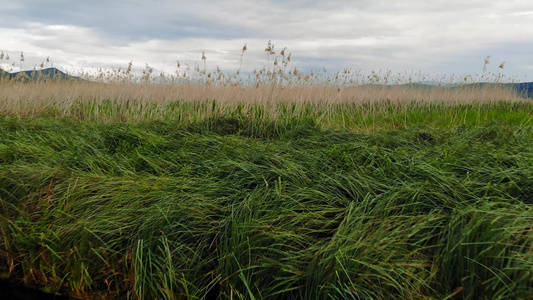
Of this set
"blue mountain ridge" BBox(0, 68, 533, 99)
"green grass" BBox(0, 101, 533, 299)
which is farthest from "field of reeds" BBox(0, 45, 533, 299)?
"blue mountain ridge" BBox(0, 68, 533, 99)

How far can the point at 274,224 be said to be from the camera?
2.10 m


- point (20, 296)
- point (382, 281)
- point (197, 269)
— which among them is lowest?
point (20, 296)

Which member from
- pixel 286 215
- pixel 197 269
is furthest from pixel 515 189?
pixel 197 269

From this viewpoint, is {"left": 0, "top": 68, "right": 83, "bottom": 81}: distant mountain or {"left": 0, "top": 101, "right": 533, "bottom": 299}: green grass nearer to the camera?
{"left": 0, "top": 101, "right": 533, "bottom": 299}: green grass

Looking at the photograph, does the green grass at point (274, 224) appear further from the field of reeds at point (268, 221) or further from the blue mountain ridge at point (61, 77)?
the blue mountain ridge at point (61, 77)

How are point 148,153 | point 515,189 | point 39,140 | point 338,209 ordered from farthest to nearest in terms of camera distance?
point 39,140 < point 148,153 < point 515,189 < point 338,209

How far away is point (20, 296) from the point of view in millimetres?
2252

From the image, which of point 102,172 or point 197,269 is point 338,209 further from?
point 102,172

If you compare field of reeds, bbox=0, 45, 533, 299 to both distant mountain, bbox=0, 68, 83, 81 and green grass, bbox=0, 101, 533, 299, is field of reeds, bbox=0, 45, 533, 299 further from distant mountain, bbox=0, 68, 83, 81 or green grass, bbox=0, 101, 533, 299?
distant mountain, bbox=0, 68, 83, 81

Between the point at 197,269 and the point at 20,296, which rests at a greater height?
the point at 197,269

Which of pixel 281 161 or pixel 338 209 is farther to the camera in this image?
pixel 281 161

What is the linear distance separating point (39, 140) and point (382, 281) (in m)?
3.91

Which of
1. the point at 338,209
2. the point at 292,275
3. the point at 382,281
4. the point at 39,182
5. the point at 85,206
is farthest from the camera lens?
the point at 39,182

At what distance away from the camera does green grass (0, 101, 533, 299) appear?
1.72 m
